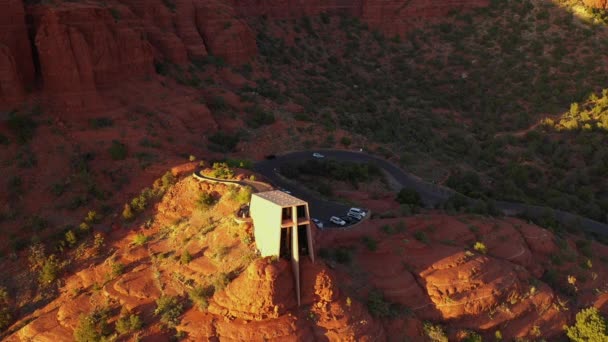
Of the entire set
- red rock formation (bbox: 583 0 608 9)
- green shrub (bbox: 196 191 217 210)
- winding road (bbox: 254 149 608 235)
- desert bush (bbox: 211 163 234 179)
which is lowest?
winding road (bbox: 254 149 608 235)

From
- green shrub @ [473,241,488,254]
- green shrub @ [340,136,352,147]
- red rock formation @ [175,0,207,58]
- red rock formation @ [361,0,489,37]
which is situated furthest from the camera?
red rock formation @ [361,0,489,37]

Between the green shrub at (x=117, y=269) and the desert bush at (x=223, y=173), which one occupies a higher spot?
the desert bush at (x=223, y=173)

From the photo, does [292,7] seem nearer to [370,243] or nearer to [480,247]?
[370,243]

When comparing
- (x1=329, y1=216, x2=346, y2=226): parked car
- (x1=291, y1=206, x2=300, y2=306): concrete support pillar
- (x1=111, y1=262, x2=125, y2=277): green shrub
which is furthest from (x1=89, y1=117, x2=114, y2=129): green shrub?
(x1=291, y1=206, x2=300, y2=306): concrete support pillar

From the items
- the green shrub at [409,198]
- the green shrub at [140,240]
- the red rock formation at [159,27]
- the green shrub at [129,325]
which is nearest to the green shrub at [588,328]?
the green shrub at [409,198]

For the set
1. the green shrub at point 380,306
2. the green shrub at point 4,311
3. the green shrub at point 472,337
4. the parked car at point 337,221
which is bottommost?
the green shrub at point 4,311

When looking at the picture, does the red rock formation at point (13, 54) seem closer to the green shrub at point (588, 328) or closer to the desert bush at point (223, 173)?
the desert bush at point (223, 173)

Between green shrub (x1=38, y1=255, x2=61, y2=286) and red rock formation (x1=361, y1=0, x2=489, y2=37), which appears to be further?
red rock formation (x1=361, y1=0, x2=489, y2=37)

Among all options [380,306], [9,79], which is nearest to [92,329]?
[380,306]

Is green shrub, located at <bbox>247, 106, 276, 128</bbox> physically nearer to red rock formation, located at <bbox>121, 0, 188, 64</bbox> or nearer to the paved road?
the paved road
